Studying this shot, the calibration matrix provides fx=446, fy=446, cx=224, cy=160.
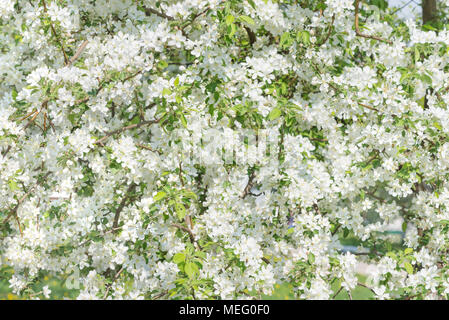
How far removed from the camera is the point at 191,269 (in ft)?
7.89

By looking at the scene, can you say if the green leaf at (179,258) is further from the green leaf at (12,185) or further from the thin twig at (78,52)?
the thin twig at (78,52)

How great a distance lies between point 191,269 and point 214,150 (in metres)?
0.88

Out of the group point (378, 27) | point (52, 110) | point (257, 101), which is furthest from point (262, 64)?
point (52, 110)

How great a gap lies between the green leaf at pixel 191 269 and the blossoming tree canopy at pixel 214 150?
0.12 meters

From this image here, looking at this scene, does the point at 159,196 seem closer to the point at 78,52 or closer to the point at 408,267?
the point at 78,52

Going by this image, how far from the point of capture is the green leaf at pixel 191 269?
7.84 feet

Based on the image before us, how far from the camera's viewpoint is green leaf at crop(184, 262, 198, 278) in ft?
7.84

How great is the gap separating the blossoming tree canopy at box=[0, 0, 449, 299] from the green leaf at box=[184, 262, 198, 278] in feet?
0.39

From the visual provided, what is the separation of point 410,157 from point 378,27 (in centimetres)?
103

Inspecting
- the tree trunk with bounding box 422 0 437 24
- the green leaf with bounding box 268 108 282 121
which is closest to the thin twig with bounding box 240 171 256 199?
the green leaf with bounding box 268 108 282 121

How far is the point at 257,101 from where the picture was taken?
→ 2.92 meters

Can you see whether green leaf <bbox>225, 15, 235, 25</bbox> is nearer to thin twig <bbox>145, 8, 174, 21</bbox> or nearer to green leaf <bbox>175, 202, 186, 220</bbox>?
thin twig <bbox>145, 8, 174, 21</bbox>
